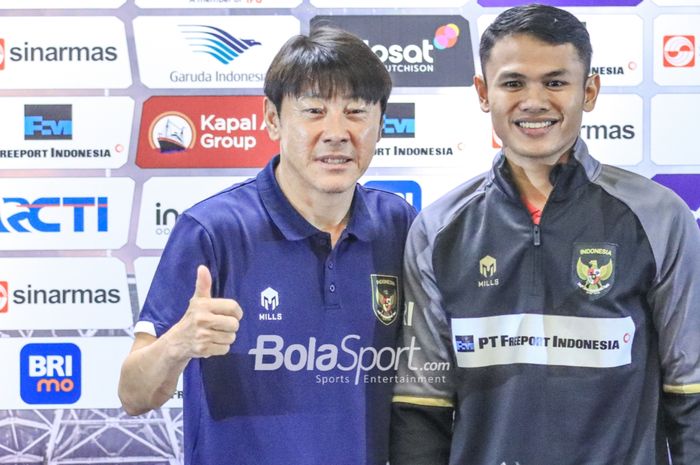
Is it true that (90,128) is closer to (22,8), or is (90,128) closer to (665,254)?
(22,8)

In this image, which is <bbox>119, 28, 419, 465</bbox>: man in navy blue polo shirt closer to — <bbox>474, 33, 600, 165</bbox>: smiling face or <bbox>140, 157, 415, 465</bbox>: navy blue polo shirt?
<bbox>140, 157, 415, 465</bbox>: navy blue polo shirt

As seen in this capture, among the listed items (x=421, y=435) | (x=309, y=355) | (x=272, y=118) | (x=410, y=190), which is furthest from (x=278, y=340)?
(x=410, y=190)

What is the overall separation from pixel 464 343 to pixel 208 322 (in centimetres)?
46

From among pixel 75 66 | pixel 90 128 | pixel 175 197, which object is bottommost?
pixel 175 197

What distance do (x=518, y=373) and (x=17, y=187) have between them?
1.53 metres

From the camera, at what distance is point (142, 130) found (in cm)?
231

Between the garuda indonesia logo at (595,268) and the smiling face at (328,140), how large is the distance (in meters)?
0.42

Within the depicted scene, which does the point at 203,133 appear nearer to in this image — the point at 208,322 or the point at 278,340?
the point at 278,340

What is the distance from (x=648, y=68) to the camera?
91.4 inches

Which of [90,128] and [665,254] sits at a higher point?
[90,128]

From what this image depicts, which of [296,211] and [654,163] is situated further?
[654,163]

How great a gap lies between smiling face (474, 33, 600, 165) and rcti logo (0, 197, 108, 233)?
126 centimetres

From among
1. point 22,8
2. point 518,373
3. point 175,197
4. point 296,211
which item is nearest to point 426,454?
point 518,373

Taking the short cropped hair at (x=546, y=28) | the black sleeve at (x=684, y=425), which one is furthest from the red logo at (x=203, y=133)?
the black sleeve at (x=684, y=425)
